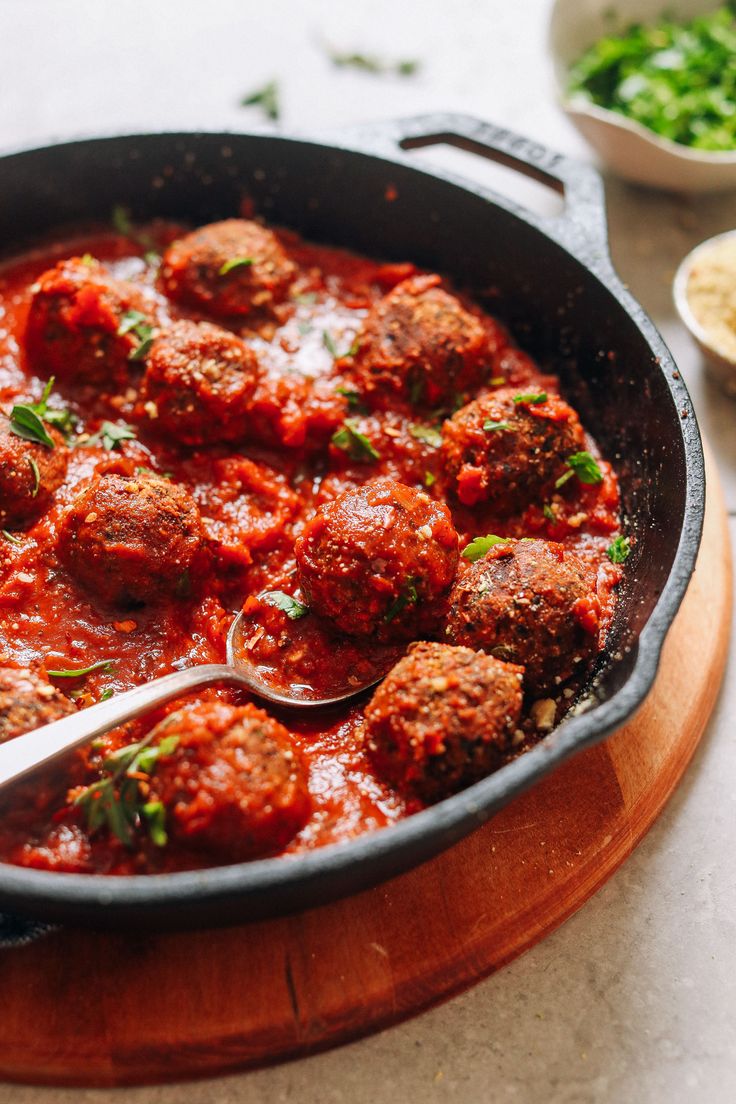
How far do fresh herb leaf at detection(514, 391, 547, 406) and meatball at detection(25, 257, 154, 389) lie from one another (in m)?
1.71

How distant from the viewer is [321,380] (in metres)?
4.67

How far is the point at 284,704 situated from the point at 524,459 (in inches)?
54.3

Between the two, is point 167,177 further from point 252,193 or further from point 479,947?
point 479,947

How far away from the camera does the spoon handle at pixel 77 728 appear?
3.16 metres

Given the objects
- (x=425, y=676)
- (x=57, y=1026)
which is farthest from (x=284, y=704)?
(x=57, y=1026)

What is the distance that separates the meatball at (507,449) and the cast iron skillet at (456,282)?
0.41 metres

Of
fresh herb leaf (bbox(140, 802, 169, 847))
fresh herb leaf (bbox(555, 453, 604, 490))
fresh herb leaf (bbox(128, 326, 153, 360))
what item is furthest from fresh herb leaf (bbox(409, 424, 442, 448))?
fresh herb leaf (bbox(140, 802, 169, 847))

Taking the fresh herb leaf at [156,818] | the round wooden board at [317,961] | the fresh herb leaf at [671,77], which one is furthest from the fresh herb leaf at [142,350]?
the fresh herb leaf at [671,77]

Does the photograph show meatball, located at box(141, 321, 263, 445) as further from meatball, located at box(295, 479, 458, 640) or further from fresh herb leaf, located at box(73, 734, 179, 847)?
fresh herb leaf, located at box(73, 734, 179, 847)

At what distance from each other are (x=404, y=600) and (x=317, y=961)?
4.21 ft

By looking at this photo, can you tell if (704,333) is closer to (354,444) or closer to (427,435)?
(427,435)

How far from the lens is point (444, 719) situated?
330 cm

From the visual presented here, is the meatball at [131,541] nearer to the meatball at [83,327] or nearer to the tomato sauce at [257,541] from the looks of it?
the tomato sauce at [257,541]

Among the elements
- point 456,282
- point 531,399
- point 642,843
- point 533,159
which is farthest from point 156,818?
point 533,159
